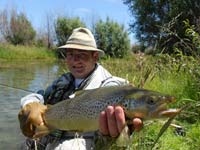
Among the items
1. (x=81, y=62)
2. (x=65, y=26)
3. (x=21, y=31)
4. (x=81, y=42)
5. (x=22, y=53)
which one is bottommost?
(x=22, y=53)

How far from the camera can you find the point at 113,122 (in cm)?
203

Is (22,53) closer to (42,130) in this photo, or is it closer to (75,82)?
(75,82)

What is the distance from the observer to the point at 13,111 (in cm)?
962

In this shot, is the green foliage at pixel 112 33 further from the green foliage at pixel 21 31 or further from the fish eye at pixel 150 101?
the fish eye at pixel 150 101

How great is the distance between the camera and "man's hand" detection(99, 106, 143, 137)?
197 centimetres

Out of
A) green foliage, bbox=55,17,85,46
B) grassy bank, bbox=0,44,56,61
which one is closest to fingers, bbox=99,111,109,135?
grassy bank, bbox=0,44,56,61

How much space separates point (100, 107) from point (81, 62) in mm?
1177

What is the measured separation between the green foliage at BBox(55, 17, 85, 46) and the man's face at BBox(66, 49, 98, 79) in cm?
3872

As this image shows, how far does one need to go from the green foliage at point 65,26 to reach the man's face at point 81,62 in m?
38.7

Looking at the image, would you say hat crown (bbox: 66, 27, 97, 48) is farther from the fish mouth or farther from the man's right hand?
the fish mouth

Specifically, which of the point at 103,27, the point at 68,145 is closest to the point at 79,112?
the point at 68,145

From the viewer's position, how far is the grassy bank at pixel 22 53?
31.0 m

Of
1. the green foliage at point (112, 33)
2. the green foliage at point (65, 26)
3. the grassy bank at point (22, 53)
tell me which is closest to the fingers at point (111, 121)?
the grassy bank at point (22, 53)

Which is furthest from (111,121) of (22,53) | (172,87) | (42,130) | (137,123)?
(22,53)
